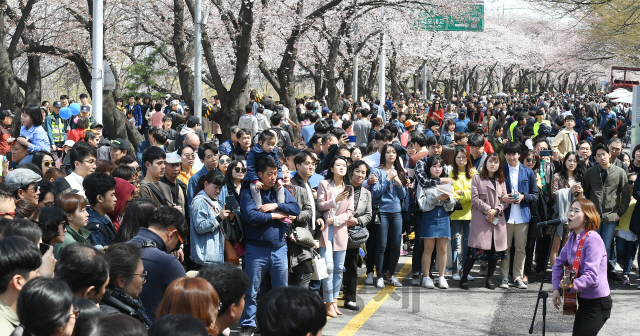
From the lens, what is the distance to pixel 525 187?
875 centimetres

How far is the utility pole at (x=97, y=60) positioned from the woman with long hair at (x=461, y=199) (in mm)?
5997

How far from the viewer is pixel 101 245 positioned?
206 inches

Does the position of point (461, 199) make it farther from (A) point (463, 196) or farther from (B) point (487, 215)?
(B) point (487, 215)

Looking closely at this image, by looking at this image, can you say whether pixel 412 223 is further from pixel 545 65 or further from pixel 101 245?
pixel 545 65

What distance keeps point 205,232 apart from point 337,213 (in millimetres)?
1775

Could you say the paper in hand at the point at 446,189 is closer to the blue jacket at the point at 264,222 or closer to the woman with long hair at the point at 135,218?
the blue jacket at the point at 264,222

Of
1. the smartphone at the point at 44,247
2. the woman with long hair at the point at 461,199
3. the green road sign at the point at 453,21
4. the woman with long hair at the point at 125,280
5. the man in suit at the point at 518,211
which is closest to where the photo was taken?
the woman with long hair at the point at 125,280

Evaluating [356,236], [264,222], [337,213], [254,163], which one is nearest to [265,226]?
[264,222]

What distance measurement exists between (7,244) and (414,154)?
691 centimetres

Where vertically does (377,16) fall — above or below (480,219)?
above

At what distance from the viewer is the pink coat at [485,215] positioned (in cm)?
845

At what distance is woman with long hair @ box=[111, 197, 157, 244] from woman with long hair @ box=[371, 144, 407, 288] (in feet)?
13.1

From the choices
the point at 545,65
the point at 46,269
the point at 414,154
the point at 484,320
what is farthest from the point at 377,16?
the point at 545,65

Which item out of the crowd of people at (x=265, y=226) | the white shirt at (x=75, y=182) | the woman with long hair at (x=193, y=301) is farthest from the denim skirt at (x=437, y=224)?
the woman with long hair at (x=193, y=301)
